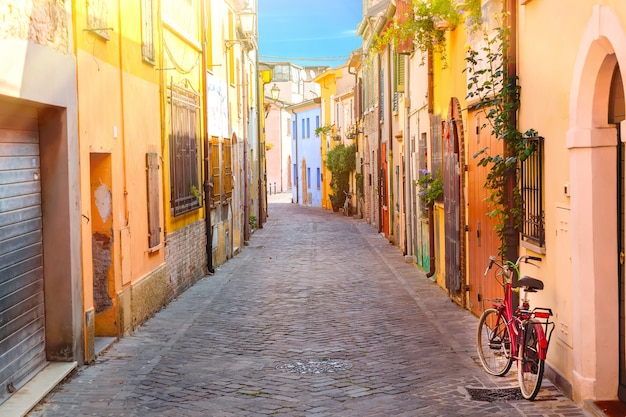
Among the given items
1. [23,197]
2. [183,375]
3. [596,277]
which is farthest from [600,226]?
[23,197]

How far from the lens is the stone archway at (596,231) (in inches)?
272

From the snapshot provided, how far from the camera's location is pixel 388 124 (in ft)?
82.1

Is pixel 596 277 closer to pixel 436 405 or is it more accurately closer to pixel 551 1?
pixel 436 405

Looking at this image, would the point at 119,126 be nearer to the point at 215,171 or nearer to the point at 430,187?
the point at 430,187

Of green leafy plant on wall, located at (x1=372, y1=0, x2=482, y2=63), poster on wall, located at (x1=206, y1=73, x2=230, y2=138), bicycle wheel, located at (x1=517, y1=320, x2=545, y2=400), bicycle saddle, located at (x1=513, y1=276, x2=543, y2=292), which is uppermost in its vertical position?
green leafy plant on wall, located at (x1=372, y1=0, x2=482, y2=63)

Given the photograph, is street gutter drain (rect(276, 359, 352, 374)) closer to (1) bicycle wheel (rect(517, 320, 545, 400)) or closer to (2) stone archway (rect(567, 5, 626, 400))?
(1) bicycle wheel (rect(517, 320, 545, 400))

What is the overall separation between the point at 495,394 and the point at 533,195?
2151mm

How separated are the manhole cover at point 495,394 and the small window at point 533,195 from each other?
Result: 4.84 feet

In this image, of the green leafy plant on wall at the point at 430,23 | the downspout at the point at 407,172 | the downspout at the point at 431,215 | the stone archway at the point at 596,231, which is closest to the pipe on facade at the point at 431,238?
the downspout at the point at 431,215

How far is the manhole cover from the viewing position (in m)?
7.45

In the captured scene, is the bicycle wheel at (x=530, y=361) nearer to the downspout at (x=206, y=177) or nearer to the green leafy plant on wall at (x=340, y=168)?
the downspout at (x=206, y=177)

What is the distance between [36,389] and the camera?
7707mm

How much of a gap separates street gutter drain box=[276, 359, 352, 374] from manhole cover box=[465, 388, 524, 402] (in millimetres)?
1498

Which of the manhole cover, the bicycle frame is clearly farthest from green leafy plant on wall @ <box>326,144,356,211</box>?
the manhole cover
